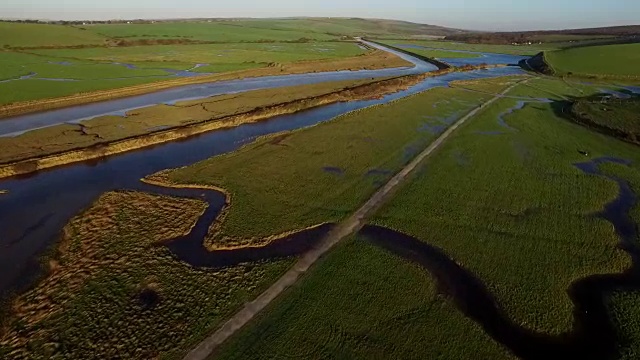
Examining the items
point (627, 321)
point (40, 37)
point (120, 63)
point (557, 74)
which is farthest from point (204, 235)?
point (40, 37)

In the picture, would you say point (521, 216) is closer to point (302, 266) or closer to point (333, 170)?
point (333, 170)

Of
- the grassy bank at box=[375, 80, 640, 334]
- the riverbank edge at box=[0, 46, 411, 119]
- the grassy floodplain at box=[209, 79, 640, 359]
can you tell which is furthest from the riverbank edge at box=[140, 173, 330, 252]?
the riverbank edge at box=[0, 46, 411, 119]

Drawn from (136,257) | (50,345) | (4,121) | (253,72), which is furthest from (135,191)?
(253,72)

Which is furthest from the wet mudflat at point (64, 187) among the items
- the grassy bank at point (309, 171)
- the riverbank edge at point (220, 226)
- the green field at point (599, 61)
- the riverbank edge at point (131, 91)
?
the green field at point (599, 61)

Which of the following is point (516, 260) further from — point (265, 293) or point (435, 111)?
point (435, 111)

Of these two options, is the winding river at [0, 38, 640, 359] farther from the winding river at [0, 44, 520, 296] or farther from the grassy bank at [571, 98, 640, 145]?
the grassy bank at [571, 98, 640, 145]
